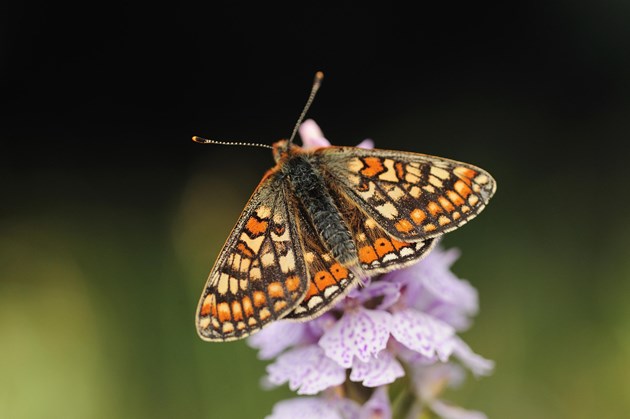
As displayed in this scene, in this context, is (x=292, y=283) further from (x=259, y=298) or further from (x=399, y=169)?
(x=399, y=169)

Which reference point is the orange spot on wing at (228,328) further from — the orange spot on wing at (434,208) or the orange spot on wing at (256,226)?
the orange spot on wing at (434,208)

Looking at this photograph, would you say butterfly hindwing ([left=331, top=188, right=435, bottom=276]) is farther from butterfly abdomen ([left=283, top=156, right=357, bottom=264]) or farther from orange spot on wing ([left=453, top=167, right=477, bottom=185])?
orange spot on wing ([left=453, top=167, right=477, bottom=185])

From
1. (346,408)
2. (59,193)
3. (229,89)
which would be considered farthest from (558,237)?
(59,193)

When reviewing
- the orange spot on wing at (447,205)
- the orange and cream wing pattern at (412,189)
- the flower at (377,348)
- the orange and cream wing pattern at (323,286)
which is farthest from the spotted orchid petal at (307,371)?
the orange spot on wing at (447,205)

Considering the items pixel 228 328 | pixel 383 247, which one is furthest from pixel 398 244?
pixel 228 328

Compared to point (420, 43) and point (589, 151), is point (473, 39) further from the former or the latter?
point (589, 151)

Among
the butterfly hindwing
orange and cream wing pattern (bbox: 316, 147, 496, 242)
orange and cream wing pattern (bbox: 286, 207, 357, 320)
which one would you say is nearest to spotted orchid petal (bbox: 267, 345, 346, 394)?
orange and cream wing pattern (bbox: 286, 207, 357, 320)
